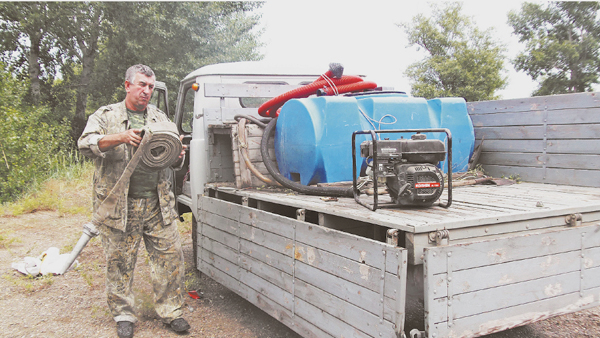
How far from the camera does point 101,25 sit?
1656 cm

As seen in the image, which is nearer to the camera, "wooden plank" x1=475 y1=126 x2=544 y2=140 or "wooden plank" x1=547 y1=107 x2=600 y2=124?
"wooden plank" x1=547 y1=107 x2=600 y2=124

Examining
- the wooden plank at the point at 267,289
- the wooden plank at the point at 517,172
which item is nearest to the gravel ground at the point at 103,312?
the wooden plank at the point at 267,289

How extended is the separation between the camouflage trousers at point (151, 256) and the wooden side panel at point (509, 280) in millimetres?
2478

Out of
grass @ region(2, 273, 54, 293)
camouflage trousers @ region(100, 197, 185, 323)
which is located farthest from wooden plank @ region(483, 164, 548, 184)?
grass @ region(2, 273, 54, 293)

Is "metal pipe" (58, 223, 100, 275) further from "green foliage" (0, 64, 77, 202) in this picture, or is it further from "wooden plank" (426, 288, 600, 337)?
"green foliage" (0, 64, 77, 202)

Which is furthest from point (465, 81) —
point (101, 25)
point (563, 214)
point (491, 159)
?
point (563, 214)

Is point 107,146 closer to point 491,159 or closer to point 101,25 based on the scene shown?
point 491,159

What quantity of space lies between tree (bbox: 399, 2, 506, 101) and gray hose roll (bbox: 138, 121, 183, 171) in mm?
22423

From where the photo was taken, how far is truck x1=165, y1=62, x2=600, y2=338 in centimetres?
210

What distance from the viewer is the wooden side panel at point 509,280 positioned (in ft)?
6.68

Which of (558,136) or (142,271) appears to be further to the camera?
(142,271)

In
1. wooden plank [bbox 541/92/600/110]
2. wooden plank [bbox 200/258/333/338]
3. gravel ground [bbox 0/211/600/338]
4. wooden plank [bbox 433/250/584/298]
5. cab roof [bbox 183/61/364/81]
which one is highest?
cab roof [bbox 183/61/364/81]

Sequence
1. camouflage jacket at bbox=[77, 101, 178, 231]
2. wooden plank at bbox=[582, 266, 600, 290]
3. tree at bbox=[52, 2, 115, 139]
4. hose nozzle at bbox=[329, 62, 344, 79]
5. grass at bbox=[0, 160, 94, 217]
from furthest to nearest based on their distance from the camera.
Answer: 1. tree at bbox=[52, 2, 115, 139]
2. grass at bbox=[0, 160, 94, 217]
3. hose nozzle at bbox=[329, 62, 344, 79]
4. camouflage jacket at bbox=[77, 101, 178, 231]
5. wooden plank at bbox=[582, 266, 600, 290]

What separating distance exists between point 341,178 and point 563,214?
1.62 metres
